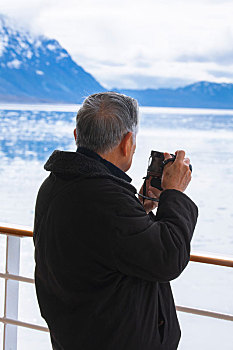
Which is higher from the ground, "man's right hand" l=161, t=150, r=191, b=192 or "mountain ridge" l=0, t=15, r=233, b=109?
"mountain ridge" l=0, t=15, r=233, b=109

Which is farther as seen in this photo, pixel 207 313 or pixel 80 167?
pixel 207 313

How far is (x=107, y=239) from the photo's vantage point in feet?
Result: 3.04

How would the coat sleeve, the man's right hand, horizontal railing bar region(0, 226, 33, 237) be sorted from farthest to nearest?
horizontal railing bar region(0, 226, 33, 237) < the man's right hand < the coat sleeve

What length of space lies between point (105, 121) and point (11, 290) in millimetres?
941

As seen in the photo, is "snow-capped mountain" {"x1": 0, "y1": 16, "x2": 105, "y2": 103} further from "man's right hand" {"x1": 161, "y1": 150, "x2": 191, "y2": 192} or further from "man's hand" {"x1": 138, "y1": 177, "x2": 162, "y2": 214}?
"man's right hand" {"x1": 161, "y1": 150, "x2": 191, "y2": 192}

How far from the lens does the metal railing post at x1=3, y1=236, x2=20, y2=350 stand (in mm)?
1646

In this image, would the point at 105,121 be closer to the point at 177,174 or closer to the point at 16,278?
the point at 177,174

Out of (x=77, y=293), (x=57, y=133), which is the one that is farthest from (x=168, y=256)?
(x=57, y=133)

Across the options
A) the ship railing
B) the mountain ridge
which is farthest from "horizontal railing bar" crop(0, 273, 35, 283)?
the mountain ridge

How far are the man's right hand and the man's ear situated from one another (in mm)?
117

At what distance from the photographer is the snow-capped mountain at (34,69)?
13.6 metres

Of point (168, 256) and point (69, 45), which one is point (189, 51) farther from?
point (168, 256)

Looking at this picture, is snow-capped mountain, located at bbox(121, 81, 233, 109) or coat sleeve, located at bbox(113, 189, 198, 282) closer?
coat sleeve, located at bbox(113, 189, 198, 282)

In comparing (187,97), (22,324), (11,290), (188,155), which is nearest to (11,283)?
(11,290)
